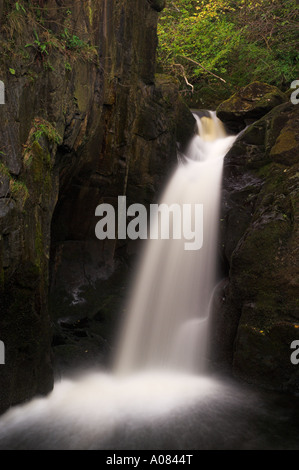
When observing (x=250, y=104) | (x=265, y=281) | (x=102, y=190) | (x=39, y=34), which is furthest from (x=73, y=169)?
(x=250, y=104)

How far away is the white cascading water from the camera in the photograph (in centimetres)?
389

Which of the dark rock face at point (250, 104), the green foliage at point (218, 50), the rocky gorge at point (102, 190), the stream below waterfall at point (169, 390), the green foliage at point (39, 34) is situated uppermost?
the green foliage at point (218, 50)

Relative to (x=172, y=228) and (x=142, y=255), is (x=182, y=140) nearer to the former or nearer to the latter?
(x=172, y=228)

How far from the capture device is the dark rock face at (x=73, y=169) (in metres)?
4.12

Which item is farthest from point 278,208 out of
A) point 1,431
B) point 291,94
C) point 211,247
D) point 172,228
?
point 1,431

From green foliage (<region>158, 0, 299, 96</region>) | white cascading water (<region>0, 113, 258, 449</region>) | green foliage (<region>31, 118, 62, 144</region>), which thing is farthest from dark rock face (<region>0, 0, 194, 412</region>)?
green foliage (<region>158, 0, 299, 96</region>)

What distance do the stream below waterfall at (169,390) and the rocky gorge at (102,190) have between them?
318mm

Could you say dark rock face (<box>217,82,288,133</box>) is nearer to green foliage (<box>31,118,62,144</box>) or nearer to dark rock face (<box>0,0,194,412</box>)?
dark rock face (<box>0,0,194,412</box>)

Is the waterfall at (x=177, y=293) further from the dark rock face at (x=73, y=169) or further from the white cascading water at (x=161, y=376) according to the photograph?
the dark rock face at (x=73, y=169)

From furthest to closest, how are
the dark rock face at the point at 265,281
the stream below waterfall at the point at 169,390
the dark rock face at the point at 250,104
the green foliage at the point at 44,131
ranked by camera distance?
the dark rock face at the point at 250,104 → the dark rock face at the point at 265,281 → the green foliage at the point at 44,131 → the stream below waterfall at the point at 169,390

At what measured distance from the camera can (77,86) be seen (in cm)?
556

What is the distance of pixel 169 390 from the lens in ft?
17.1

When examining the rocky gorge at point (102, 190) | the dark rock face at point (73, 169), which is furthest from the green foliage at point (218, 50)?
the dark rock face at point (73, 169)

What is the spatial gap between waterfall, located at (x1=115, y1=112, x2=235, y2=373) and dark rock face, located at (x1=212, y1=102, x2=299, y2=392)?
45 cm
